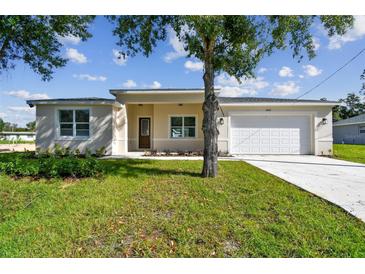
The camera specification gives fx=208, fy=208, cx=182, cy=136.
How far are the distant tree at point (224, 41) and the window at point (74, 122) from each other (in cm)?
631

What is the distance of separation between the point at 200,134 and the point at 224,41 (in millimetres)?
7903

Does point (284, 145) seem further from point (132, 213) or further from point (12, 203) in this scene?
point (12, 203)

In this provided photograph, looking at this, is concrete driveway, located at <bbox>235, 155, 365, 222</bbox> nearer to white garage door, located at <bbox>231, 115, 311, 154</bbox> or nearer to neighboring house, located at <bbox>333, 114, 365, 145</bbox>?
white garage door, located at <bbox>231, 115, 311, 154</bbox>

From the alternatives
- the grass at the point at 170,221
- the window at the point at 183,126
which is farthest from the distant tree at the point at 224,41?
the window at the point at 183,126

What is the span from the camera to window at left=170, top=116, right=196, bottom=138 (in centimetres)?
1401

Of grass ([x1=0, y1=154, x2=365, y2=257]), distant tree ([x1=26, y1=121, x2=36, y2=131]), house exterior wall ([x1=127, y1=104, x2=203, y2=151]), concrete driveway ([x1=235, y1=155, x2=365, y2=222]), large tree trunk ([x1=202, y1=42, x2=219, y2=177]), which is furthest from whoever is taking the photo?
distant tree ([x1=26, y1=121, x2=36, y2=131])

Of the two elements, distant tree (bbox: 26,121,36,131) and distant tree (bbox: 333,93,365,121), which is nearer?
distant tree (bbox: 333,93,365,121)

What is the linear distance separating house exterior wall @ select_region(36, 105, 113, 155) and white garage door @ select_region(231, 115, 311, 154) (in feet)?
24.4

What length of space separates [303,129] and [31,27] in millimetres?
16122

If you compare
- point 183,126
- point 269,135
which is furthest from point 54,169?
point 269,135

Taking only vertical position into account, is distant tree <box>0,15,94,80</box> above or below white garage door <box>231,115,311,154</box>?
above

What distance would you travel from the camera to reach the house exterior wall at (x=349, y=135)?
26.4 m

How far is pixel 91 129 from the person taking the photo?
1199 cm

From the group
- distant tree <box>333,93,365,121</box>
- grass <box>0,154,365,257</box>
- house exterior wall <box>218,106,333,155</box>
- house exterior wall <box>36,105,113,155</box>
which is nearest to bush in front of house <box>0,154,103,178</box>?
grass <box>0,154,365,257</box>
